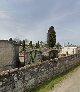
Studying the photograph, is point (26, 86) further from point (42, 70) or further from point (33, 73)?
point (42, 70)

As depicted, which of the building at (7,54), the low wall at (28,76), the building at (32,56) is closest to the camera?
the low wall at (28,76)

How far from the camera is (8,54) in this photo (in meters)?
31.7

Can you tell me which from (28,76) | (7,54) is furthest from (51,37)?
(28,76)

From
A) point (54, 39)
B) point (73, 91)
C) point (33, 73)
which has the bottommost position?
point (73, 91)

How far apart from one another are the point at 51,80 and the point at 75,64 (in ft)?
32.0

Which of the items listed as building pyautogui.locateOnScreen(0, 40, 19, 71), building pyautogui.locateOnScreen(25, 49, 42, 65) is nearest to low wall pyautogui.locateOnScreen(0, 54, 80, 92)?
building pyautogui.locateOnScreen(0, 40, 19, 71)

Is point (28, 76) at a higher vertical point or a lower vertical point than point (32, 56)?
lower

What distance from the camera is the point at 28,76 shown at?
474 inches

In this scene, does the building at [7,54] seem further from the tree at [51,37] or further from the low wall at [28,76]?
the tree at [51,37]

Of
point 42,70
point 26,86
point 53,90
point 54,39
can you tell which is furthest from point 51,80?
point 54,39

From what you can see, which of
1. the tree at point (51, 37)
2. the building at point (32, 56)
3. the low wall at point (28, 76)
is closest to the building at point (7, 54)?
the building at point (32, 56)

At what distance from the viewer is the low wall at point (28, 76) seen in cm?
972

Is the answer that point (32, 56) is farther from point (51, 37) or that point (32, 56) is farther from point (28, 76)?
point (51, 37)

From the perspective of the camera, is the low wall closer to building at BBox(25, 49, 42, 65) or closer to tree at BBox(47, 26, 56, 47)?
building at BBox(25, 49, 42, 65)
